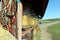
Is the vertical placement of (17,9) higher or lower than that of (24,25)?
higher

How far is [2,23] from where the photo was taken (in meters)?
4.36

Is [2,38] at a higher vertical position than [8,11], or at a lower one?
lower

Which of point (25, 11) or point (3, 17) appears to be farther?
point (25, 11)

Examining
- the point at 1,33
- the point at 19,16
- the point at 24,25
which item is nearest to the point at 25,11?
the point at 24,25

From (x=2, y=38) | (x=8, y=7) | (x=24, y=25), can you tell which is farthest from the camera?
(x=24, y=25)

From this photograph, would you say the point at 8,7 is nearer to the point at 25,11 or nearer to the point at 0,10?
the point at 0,10


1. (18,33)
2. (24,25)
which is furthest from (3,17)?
(24,25)

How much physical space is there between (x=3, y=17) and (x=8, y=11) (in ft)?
0.56

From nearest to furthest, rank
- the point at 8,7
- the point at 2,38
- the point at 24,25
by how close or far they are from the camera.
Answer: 1. the point at 2,38
2. the point at 8,7
3. the point at 24,25

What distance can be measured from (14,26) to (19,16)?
237 mm

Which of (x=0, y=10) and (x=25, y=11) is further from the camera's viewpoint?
(x=25, y=11)

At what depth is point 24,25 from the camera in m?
5.67

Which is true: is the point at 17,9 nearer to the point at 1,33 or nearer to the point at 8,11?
the point at 8,11

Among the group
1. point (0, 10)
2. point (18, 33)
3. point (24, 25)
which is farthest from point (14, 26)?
point (24, 25)
